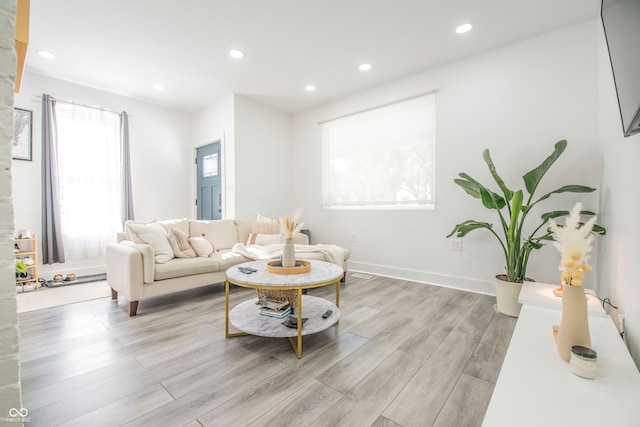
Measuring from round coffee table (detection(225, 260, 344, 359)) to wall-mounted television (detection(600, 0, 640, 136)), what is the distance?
63.3 inches

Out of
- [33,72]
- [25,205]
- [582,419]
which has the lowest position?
[582,419]

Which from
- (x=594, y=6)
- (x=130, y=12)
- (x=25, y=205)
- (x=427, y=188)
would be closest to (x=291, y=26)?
(x=130, y=12)

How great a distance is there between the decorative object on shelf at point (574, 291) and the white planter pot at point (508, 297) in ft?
5.34

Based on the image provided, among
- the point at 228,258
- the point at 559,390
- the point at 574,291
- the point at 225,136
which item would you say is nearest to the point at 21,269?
the point at 228,258

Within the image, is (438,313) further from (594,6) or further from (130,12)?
(130,12)

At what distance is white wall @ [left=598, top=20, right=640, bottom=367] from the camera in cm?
122

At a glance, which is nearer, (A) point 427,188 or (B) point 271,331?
(B) point 271,331

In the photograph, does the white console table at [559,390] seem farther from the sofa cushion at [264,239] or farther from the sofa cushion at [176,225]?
the sofa cushion at [176,225]

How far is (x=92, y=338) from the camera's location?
205 centimetres

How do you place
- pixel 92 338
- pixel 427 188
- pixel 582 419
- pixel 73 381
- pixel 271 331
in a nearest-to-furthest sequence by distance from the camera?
pixel 582 419
pixel 73 381
pixel 271 331
pixel 92 338
pixel 427 188

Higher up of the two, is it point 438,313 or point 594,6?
point 594,6

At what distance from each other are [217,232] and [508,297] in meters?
3.33

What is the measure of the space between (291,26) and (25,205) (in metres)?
4.03

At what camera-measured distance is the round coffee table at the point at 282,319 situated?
1844 mm
